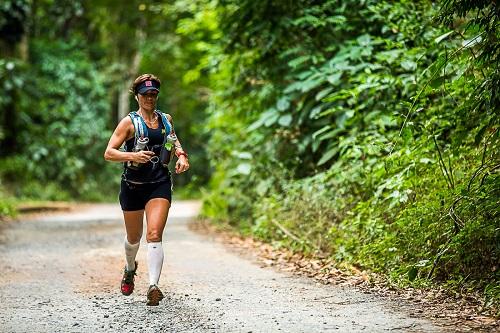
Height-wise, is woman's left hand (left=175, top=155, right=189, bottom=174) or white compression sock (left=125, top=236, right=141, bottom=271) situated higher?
woman's left hand (left=175, top=155, right=189, bottom=174)

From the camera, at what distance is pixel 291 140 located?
11.9m

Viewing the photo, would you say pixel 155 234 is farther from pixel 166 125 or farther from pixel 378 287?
pixel 378 287

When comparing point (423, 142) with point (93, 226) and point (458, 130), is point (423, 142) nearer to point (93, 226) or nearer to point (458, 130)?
point (458, 130)

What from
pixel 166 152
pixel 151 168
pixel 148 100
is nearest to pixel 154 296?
pixel 151 168

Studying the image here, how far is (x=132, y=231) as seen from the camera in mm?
7043

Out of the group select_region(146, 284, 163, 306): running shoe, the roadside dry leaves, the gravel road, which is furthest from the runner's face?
the roadside dry leaves

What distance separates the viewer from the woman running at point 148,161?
6621 millimetres

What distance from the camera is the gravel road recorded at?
5.62 meters

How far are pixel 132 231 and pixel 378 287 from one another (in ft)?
8.29

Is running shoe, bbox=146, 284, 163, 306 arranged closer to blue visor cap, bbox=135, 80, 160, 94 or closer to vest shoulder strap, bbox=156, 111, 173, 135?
vest shoulder strap, bbox=156, 111, 173, 135

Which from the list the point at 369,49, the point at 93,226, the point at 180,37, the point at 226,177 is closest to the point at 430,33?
the point at 369,49

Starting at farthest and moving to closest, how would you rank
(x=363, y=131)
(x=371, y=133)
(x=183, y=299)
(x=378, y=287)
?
(x=363, y=131)
(x=371, y=133)
(x=378, y=287)
(x=183, y=299)

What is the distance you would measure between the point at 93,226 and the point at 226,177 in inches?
124

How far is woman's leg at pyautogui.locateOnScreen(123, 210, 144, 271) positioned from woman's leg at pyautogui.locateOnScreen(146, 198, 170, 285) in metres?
0.29
